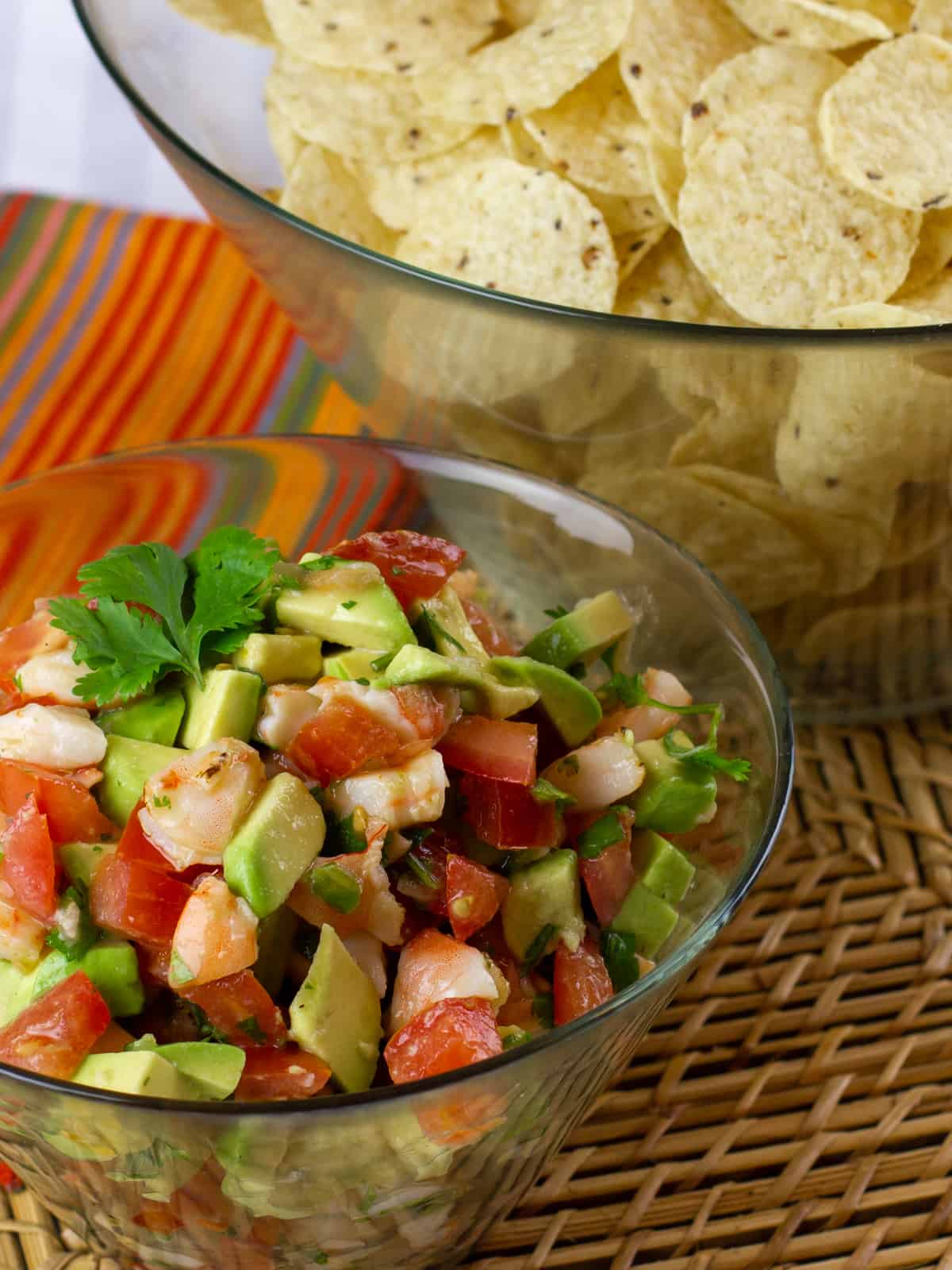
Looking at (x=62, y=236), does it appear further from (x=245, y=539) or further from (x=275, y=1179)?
(x=275, y=1179)

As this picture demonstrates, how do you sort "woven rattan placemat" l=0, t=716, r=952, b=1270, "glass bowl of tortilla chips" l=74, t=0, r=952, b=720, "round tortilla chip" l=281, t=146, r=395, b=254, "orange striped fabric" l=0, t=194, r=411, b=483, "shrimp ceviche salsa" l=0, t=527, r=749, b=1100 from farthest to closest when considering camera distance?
"orange striped fabric" l=0, t=194, r=411, b=483 → "round tortilla chip" l=281, t=146, r=395, b=254 → "glass bowl of tortilla chips" l=74, t=0, r=952, b=720 → "woven rattan placemat" l=0, t=716, r=952, b=1270 → "shrimp ceviche salsa" l=0, t=527, r=749, b=1100

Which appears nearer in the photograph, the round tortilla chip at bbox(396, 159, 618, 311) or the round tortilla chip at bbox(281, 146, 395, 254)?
the round tortilla chip at bbox(396, 159, 618, 311)

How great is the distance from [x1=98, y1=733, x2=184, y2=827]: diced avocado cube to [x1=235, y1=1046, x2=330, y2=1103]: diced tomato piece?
0.26 metres

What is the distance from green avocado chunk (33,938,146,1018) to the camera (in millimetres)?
1225

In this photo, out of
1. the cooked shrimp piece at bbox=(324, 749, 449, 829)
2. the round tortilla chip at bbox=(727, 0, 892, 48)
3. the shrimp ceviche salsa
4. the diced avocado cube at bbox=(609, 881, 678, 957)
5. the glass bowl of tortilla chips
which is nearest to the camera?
the shrimp ceviche salsa

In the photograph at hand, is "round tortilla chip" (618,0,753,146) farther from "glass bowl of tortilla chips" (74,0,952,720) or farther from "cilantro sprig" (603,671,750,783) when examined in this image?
"cilantro sprig" (603,671,750,783)

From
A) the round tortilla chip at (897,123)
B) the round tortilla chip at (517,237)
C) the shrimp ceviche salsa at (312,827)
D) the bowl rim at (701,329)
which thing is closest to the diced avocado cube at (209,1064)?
the shrimp ceviche salsa at (312,827)

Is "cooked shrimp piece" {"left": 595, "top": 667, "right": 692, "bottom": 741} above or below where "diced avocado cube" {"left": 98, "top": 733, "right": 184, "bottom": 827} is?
below

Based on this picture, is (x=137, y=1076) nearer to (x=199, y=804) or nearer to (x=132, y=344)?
(x=199, y=804)

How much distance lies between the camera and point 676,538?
1.94 metres

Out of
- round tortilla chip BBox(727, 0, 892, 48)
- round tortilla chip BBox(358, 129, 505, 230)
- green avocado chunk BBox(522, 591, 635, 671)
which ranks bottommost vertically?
green avocado chunk BBox(522, 591, 635, 671)

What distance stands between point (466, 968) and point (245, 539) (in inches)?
19.6

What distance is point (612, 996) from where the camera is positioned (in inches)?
50.0

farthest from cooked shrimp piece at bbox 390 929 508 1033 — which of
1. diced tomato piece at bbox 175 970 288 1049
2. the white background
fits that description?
the white background
